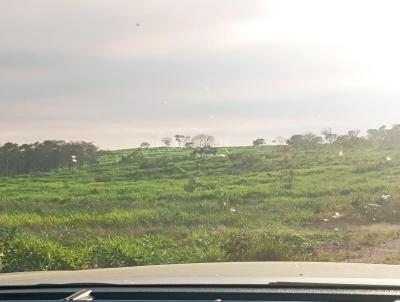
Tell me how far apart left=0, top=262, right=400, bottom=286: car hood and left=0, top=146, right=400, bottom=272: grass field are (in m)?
8.32

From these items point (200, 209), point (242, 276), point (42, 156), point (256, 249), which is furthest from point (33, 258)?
point (42, 156)

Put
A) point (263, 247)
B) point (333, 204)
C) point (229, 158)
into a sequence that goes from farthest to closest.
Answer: point (229, 158) < point (333, 204) < point (263, 247)

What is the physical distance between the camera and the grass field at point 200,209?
12.4 metres

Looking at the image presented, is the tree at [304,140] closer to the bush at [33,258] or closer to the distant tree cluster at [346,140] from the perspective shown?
the distant tree cluster at [346,140]

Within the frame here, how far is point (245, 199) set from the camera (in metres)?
26.2

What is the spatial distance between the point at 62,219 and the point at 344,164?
20.6 meters

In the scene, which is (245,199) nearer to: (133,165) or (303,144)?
(133,165)

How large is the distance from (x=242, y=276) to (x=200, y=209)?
2107cm

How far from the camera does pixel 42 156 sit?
129 ft

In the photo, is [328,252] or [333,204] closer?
[328,252]

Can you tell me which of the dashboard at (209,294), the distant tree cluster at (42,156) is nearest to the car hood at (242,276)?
the dashboard at (209,294)

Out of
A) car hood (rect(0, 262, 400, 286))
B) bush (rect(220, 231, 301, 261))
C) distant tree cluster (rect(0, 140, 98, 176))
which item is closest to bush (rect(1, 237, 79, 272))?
bush (rect(220, 231, 301, 261))

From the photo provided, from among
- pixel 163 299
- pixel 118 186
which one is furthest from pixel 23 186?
pixel 163 299

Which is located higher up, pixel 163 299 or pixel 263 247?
pixel 163 299
